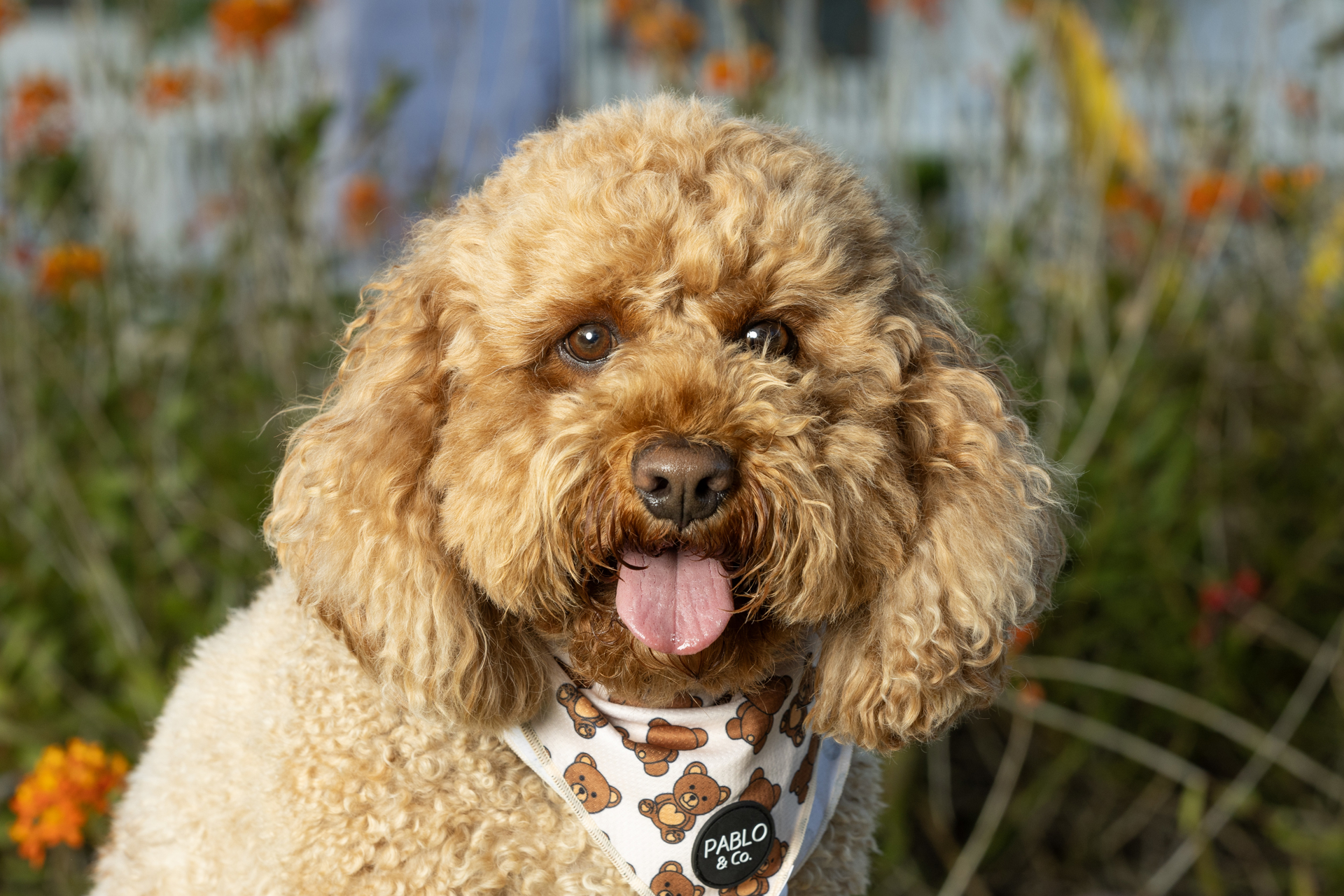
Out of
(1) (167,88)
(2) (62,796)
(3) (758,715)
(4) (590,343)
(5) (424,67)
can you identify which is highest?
(4) (590,343)

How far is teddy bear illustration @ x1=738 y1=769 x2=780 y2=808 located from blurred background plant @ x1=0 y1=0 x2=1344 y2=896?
1.07 m

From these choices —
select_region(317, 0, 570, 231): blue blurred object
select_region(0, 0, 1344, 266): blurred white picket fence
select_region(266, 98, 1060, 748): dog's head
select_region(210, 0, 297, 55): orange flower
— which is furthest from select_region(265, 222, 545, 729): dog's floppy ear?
select_region(317, 0, 570, 231): blue blurred object

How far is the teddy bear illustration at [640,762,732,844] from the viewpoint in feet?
5.69

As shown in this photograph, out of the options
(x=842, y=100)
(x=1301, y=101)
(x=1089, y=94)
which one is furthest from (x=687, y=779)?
(x=1089, y=94)

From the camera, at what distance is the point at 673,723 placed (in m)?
1.75

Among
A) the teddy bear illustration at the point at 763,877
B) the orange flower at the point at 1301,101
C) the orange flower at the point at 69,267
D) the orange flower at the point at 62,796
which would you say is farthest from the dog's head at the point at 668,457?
the orange flower at the point at 1301,101

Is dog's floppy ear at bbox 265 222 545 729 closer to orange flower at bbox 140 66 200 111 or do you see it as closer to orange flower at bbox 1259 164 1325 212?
orange flower at bbox 140 66 200 111

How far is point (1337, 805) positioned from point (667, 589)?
270 cm

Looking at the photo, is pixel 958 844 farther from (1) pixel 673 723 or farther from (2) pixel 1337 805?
(1) pixel 673 723

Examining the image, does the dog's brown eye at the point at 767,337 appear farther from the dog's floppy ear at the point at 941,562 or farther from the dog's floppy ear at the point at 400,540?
the dog's floppy ear at the point at 400,540

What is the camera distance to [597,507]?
1483mm

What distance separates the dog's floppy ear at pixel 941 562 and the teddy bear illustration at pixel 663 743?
0.19 metres

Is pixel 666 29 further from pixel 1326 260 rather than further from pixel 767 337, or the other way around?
pixel 1326 260

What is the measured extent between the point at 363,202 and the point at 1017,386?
220 cm
